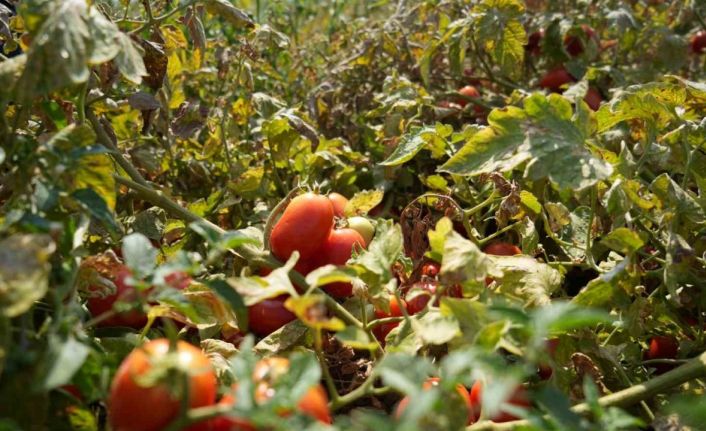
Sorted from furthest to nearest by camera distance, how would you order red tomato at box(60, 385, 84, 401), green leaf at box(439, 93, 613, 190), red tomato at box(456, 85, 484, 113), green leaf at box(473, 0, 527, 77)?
red tomato at box(456, 85, 484, 113), green leaf at box(473, 0, 527, 77), green leaf at box(439, 93, 613, 190), red tomato at box(60, 385, 84, 401)

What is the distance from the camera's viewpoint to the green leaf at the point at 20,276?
1.92 ft

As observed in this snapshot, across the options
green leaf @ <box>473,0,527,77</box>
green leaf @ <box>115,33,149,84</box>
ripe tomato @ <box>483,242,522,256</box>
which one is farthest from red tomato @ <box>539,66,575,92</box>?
green leaf @ <box>115,33,149,84</box>

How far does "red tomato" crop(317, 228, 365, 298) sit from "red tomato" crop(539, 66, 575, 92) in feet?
3.57

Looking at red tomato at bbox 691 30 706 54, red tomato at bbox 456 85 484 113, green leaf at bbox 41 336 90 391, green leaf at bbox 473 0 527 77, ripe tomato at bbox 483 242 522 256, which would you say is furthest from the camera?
red tomato at bbox 691 30 706 54

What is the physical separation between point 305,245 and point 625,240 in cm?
44

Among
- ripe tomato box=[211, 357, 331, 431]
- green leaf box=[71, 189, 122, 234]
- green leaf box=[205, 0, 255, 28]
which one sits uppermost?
green leaf box=[205, 0, 255, 28]

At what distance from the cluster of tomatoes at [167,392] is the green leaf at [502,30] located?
46.3 inches

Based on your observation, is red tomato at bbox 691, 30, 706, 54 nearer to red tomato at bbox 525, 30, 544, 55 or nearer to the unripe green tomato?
red tomato at bbox 525, 30, 544, 55

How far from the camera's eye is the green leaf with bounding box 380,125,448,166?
1.24 m

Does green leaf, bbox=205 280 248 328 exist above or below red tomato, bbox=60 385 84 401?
above

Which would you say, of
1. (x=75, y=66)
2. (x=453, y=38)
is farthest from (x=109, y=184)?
(x=453, y=38)

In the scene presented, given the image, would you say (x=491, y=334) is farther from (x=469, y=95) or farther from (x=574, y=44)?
(x=574, y=44)

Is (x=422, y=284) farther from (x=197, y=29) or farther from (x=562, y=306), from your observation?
(x=197, y=29)

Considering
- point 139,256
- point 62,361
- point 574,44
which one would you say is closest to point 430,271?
point 139,256
